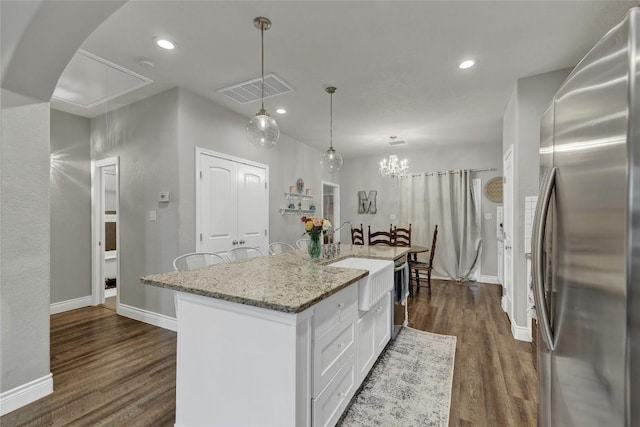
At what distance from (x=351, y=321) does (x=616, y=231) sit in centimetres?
139

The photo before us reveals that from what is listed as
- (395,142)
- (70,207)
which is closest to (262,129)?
(70,207)

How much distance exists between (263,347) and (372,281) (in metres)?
0.94

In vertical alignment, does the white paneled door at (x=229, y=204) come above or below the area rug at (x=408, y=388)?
above

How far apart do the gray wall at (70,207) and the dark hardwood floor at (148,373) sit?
0.45 metres

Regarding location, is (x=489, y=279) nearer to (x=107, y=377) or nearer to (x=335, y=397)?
(x=335, y=397)

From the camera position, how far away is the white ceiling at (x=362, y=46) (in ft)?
6.23

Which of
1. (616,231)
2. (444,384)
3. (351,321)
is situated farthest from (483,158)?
(616,231)

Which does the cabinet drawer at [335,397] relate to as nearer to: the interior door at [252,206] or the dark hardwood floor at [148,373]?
the dark hardwood floor at [148,373]

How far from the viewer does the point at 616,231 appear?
64 cm

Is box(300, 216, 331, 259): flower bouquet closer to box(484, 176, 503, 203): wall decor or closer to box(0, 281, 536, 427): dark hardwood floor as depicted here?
box(0, 281, 536, 427): dark hardwood floor

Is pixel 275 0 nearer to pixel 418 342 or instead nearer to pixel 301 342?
pixel 301 342

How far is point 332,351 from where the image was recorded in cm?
156

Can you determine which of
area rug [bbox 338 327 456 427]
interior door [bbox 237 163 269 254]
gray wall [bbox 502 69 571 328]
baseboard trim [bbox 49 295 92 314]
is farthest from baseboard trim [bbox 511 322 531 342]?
baseboard trim [bbox 49 295 92 314]

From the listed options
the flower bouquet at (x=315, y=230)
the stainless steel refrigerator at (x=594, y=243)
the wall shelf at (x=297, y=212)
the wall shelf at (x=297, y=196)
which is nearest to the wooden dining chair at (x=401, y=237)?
the wall shelf at (x=297, y=212)
